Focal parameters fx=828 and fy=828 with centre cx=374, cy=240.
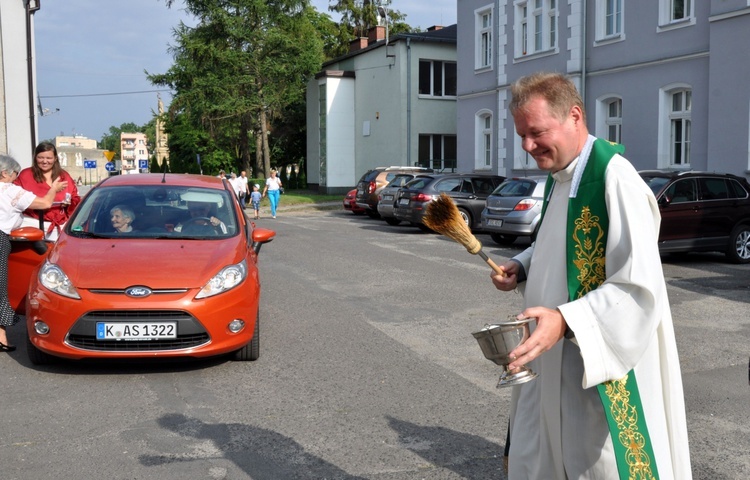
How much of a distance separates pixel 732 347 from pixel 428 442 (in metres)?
4.25

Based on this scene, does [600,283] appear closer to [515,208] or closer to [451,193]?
[515,208]

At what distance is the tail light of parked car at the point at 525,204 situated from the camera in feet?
57.4

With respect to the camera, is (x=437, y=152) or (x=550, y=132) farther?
(x=437, y=152)

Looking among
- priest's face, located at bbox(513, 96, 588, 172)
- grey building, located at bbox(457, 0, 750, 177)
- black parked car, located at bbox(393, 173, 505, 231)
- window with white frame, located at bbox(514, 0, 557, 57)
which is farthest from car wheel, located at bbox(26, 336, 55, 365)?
window with white frame, located at bbox(514, 0, 557, 57)

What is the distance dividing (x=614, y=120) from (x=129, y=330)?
19.8 m

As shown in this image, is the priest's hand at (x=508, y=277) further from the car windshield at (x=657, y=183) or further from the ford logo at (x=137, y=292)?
the car windshield at (x=657, y=183)

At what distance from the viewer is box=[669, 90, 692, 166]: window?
21031mm

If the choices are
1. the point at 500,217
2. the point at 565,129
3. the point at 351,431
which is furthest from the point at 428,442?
the point at 500,217

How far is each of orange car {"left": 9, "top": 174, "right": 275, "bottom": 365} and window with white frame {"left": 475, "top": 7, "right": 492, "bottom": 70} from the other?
23.8 meters

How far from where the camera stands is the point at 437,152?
3969 cm

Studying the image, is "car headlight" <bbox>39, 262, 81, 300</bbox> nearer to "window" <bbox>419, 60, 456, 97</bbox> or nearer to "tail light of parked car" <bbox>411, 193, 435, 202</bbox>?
"tail light of parked car" <bbox>411, 193, 435, 202</bbox>

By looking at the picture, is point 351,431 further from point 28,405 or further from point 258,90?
point 258,90

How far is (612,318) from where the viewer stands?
2385 mm

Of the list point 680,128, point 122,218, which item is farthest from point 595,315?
point 680,128
